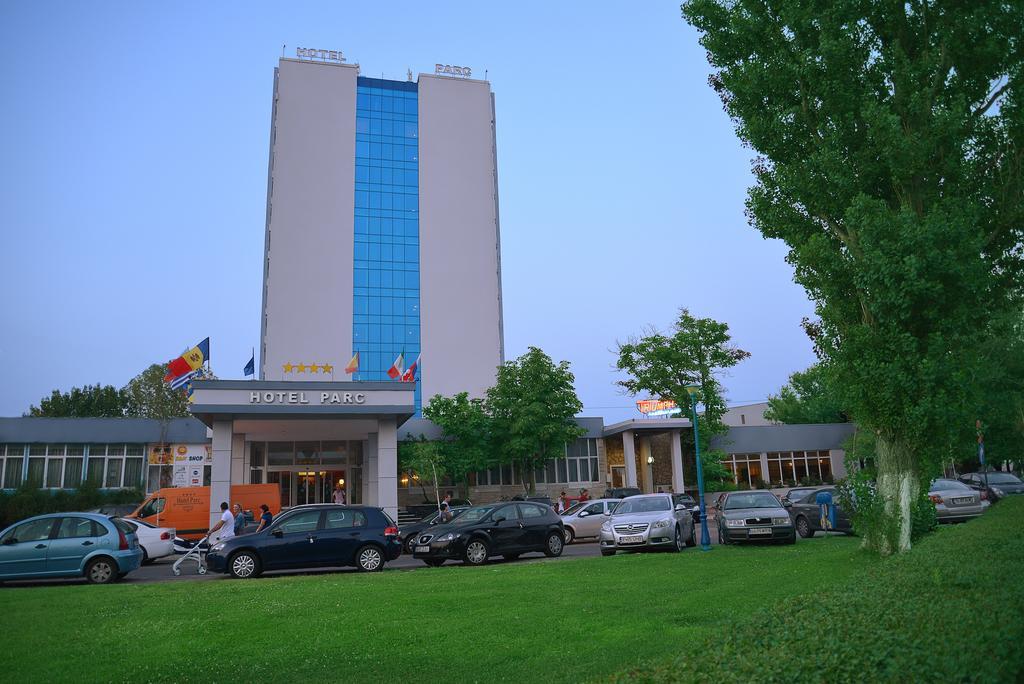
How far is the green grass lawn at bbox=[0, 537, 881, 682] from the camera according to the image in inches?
286

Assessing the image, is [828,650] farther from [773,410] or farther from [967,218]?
[773,410]

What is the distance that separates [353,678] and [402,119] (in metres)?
69.7

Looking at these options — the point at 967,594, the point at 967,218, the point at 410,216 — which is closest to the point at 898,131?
the point at 967,218

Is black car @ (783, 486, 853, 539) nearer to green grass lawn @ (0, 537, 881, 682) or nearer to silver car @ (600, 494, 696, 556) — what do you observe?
silver car @ (600, 494, 696, 556)

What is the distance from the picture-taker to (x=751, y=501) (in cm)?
2147

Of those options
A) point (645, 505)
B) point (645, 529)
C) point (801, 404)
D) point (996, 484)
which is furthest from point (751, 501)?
point (801, 404)

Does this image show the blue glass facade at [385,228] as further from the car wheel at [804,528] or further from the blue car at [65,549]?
the blue car at [65,549]

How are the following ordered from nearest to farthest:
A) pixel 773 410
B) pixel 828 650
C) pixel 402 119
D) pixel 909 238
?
pixel 828 650, pixel 909 238, pixel 402 119, pixel 773 410

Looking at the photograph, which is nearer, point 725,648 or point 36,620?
point 725,648

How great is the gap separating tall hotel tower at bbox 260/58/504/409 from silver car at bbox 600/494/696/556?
4563 centimetres

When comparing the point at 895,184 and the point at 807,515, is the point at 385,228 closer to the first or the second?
the point at 807,515

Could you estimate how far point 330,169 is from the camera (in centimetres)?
6769

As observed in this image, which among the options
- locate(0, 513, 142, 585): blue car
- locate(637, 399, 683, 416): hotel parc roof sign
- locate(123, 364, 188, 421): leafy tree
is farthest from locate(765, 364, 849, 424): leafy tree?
locate(0, 513, 142, 585): blue car

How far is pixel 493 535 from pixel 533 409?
71.9ft
